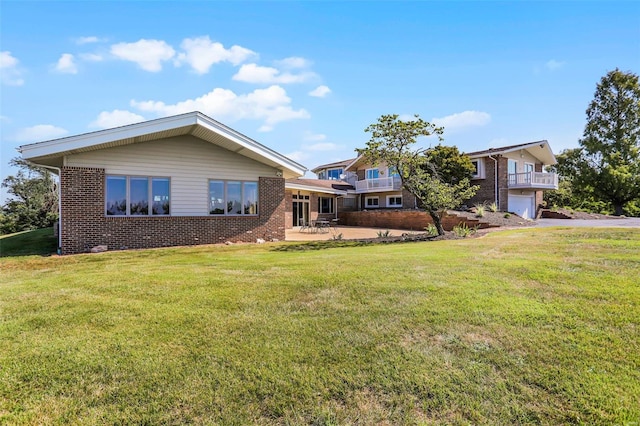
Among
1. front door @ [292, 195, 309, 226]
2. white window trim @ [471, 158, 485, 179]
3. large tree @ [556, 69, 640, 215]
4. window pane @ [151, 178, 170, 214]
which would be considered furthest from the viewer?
large tree @ [556, 69, 640, 215]

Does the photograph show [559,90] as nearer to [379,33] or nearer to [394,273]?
[379,33]

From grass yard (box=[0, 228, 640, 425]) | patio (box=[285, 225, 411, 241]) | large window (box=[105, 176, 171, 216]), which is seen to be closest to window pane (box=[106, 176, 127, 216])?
large window (box=[105, 176, 171, 216])

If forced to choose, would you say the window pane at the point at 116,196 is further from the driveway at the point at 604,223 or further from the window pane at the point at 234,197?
the driveway at the point at 604,223

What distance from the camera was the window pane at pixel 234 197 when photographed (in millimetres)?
13789

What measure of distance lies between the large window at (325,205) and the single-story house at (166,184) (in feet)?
47.2

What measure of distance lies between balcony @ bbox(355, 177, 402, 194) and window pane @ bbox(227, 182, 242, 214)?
705 inches

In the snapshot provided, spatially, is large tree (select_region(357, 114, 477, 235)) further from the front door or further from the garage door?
the garage door

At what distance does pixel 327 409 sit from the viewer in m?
2.71

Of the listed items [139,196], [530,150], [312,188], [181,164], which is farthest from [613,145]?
[139,196]

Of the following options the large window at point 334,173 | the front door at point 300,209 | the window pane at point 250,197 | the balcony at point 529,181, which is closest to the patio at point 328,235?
the window pane at point 250,197

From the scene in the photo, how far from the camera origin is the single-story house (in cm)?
1106

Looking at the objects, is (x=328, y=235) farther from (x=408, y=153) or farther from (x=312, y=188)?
(x=312, y=188)

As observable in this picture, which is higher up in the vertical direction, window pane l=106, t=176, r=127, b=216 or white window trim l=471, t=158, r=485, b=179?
white window trim l=471, t=158, r=485, b=179

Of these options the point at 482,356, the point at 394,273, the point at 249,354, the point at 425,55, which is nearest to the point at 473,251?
the point at 394,273
